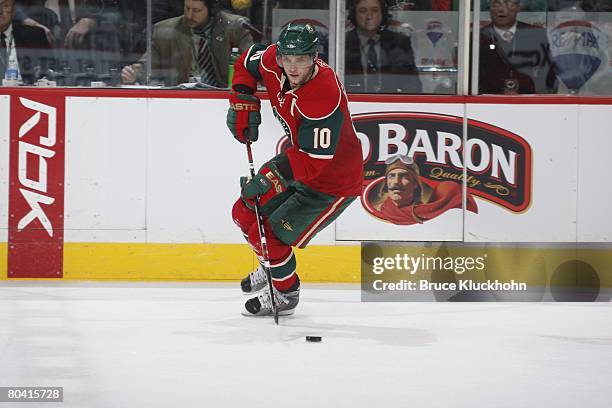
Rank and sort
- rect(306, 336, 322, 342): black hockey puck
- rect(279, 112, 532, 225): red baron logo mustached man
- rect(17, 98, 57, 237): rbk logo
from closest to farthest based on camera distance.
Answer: rect(306, 336, 322, 342): black hockey puck
rect(17, 98, 57, 237): rbk logo
rect(279, 112, 532, 225): red baron logo mustached man

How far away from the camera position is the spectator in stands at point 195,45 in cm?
595

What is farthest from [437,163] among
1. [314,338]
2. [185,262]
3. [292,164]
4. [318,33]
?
[314,338]

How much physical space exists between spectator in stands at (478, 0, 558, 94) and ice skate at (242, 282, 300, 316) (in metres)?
1.84

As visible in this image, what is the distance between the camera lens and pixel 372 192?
5.91 metres

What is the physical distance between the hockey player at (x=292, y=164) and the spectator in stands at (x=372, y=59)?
1.24m

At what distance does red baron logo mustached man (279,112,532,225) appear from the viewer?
5.88 metres

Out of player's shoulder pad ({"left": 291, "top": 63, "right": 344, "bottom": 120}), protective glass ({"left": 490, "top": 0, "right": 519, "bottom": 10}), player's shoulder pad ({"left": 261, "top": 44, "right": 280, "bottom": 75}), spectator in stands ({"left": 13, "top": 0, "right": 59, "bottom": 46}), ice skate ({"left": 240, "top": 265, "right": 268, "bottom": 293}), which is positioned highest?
protective glass ({"left": 490, "top": 0, "right": 519, "bottom": 10})

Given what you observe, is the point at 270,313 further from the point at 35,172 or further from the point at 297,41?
the point at 35,172

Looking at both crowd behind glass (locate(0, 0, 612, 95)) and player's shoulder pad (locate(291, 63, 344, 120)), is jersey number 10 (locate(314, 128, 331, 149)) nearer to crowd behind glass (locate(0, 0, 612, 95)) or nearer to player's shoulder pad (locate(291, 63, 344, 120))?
player's shoulder pad (locate(291, 63, 344, 120))

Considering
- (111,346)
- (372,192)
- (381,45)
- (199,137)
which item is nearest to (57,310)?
(111,346)

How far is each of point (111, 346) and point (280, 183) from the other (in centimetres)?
103

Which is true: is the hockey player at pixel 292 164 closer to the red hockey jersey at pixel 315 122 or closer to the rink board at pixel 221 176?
the red hockey jersey at pixel 315 122

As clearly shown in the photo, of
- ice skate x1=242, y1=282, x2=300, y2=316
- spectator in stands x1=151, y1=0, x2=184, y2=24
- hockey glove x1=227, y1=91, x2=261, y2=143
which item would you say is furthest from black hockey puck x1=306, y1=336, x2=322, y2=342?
spectator in stands x1=151, y1=0, x2=184, y2=24

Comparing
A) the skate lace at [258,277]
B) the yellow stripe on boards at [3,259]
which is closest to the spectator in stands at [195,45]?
the yellow stripe on boards at [3,259]
